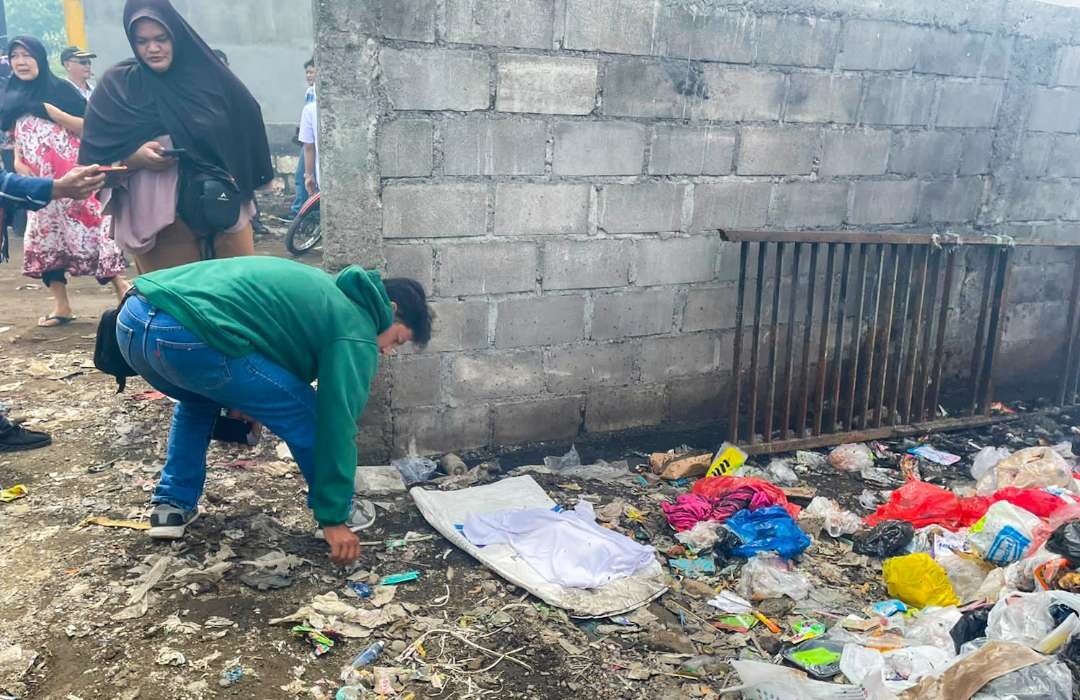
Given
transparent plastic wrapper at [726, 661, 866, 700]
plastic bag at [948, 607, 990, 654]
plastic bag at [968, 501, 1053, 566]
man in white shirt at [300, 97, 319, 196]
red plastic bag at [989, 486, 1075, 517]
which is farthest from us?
man in white shirt at [300, 97, 319, 196]

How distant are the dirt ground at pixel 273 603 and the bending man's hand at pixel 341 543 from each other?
0.73 ft

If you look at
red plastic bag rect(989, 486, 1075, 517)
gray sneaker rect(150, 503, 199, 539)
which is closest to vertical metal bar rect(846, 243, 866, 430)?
red plastic bag rect(989, 486, 1075, 517)

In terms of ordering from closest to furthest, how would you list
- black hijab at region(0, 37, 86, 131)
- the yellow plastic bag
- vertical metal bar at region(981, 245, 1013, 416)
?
the yellow plastic bag
vertical metal bar at region(981, 245, 1013, 416)
black hijab at region(0, 37, 86, 131)

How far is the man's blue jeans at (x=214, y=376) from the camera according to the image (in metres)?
2.75

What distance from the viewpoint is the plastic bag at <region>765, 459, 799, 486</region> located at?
4363 mm

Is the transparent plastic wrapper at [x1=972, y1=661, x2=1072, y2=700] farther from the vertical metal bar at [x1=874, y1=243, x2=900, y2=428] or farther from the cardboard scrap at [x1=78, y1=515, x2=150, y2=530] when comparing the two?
the cardboard scrap at [x1=78, y1=515, x2=150, y2=530]

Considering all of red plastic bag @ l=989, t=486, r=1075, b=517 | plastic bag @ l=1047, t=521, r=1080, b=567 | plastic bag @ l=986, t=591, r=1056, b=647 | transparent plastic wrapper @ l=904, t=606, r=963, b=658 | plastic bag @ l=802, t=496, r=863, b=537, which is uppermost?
plastic bag @ l=1047, t=521, r=1080, b=567

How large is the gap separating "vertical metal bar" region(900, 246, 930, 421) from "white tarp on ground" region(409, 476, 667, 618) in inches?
97.0

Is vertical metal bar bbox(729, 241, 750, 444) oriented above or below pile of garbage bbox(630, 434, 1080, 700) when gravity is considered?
above

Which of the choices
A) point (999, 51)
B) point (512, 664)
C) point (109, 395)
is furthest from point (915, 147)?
point (109, 395)

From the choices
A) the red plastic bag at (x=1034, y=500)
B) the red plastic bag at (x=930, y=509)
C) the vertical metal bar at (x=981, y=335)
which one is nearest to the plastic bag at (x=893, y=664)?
the red plastic bag at (x=930, y=509)

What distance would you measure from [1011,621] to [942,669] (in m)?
0.32

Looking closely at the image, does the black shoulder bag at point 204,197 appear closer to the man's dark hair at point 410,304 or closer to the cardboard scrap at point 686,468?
the man's dark hair at point 410,304

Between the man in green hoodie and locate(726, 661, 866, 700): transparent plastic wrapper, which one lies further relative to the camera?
the man in green hoodie
